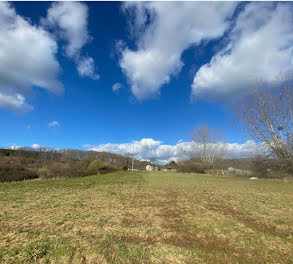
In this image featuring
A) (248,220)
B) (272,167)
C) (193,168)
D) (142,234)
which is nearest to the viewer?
(142,234)

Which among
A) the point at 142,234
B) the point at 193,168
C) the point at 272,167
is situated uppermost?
the point at 193,168

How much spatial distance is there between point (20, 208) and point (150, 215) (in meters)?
4.00

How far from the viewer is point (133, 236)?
12.2 ft

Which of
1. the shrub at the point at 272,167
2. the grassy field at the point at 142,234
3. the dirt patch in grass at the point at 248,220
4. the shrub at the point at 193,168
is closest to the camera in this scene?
the grassy field at the point at 142,234

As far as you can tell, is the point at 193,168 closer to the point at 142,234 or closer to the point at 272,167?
the point at 272,167

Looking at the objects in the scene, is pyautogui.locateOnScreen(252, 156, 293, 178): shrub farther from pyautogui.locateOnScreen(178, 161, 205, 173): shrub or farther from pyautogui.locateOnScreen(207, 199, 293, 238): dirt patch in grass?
pyautogui.locateOnScreen(207, 199, 293, 238): dirt patch in grass

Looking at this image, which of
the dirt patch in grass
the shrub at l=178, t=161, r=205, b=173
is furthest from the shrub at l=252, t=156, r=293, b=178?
the dirt patch in grass

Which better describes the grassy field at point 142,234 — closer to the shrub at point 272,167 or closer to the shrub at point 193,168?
the shrub at point 272,167

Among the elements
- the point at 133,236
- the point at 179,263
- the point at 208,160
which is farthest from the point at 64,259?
the point at 208,160

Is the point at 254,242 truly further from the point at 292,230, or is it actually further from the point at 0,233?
the point at 0,233

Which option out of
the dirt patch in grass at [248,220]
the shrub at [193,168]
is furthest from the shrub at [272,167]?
the dirt patch in grass at [248,220]

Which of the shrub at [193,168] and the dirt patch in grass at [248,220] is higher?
the shrub at [193,168]

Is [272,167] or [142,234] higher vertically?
[272,167]

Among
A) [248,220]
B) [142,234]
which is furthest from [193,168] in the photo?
[142,234]
